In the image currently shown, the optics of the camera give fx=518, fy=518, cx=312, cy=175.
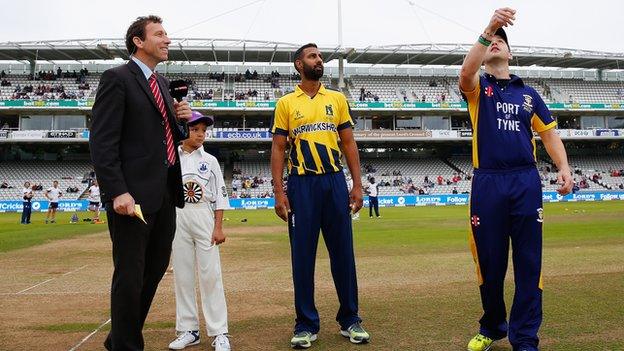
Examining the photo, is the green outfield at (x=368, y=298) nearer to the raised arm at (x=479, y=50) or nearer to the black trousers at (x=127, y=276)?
the black trousers at (x=127, y=276)

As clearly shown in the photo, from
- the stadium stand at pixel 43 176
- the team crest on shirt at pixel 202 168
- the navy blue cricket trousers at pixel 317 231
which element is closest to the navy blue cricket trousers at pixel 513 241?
the navy blue cricket trousers at pixel 317 231

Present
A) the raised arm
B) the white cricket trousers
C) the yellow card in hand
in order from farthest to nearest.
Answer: the white cricket trousers, the raised arm, the yellow card in hand

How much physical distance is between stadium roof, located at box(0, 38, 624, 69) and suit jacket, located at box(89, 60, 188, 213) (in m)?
43.7

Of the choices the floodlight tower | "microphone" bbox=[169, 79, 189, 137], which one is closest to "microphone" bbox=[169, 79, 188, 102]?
"microphone" bbox=[169, 79, 189, 137]

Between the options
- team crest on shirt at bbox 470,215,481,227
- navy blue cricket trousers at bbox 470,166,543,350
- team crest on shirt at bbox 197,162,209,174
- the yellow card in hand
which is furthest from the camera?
team crest on shirt at bbox 197,162,209,174

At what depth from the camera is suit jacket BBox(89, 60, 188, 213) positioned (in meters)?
3.36

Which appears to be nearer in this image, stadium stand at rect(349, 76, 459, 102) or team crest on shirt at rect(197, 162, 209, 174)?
team crest on shirt at rect(197, 162, 209, 174)

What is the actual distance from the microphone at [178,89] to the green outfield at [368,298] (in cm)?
211

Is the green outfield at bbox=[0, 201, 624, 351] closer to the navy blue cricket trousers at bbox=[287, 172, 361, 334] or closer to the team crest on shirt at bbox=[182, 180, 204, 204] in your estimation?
the navy blue cricket trousers at bbox=[287, 172, 361, 334]

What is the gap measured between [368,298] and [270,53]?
1755 inches

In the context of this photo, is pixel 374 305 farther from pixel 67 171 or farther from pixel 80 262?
pixel 67 171

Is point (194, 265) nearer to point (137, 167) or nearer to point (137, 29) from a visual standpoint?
point (137, 167)

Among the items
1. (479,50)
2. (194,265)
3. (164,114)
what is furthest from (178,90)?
(479,50)

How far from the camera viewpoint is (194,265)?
4.76 m
